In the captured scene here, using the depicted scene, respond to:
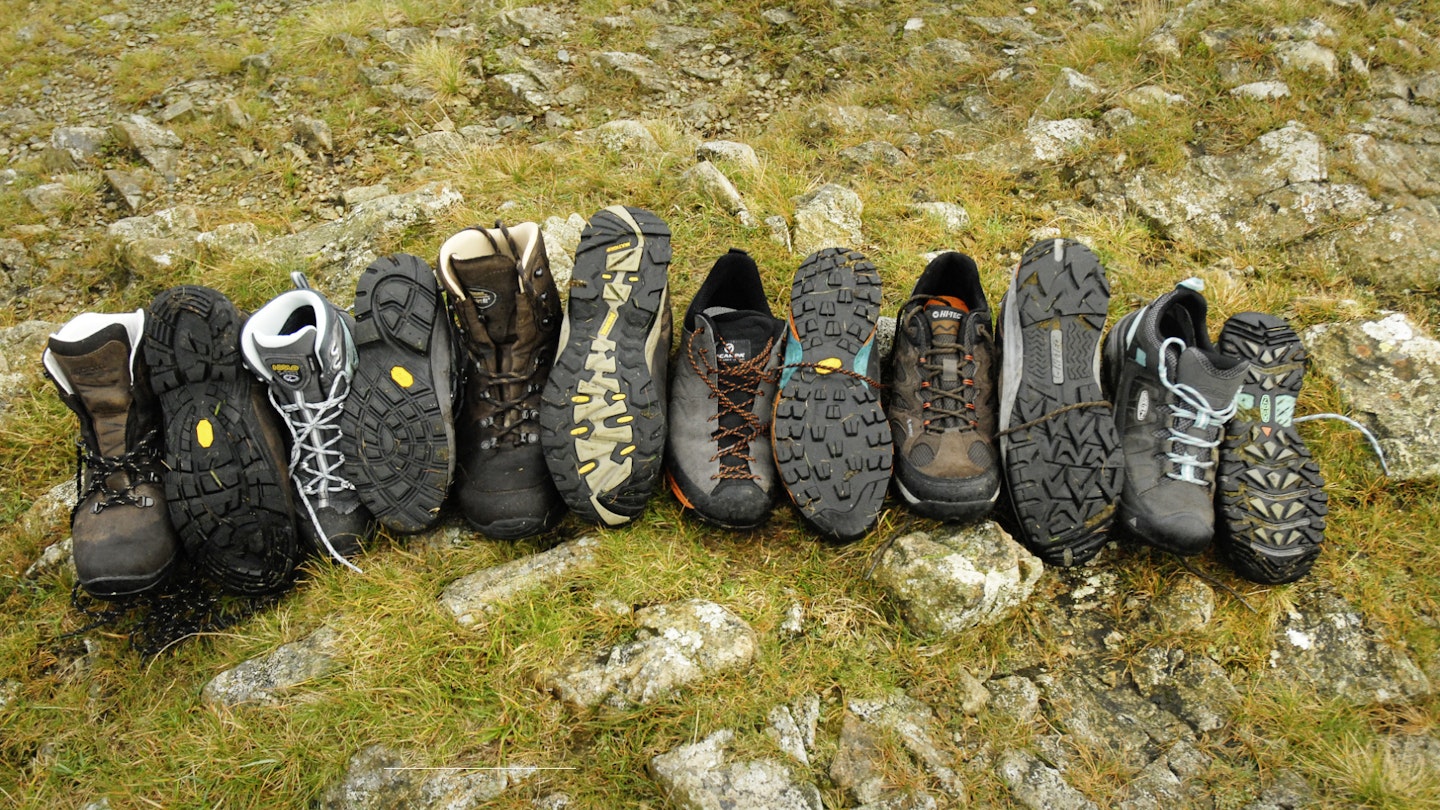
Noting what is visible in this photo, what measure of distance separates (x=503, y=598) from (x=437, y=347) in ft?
3.73

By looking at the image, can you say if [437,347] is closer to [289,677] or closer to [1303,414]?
[289,677]

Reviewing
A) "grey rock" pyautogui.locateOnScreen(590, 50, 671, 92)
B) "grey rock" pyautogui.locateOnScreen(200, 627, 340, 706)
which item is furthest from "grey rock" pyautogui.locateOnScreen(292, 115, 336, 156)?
"grey rock" pyautogui.locateOnScreen(200, 627, 340, 706)

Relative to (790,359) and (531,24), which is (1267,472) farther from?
(531,24)

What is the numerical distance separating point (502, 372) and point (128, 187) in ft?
14.4

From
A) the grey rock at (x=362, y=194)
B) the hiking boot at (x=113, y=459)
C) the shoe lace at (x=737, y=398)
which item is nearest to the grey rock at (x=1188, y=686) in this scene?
the shoe lace at (x=737, y=398)

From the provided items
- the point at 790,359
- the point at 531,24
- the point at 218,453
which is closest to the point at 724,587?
the point at 790,359

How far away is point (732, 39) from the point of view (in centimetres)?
715

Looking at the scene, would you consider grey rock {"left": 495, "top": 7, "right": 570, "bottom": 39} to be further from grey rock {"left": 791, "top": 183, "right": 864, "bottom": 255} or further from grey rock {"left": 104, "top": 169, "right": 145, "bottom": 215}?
grey rock {"left": 791, "top": 183, "right": 864, "bottom": 255}

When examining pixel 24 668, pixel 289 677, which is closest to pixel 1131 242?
pixel 289 677

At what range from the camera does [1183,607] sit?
126 inches

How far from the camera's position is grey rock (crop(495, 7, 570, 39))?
702 centimetres

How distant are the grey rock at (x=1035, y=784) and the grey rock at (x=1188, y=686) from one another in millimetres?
555

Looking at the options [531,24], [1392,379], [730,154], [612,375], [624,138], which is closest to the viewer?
[612,375]

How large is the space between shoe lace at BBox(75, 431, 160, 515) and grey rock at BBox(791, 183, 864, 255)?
3432mm
